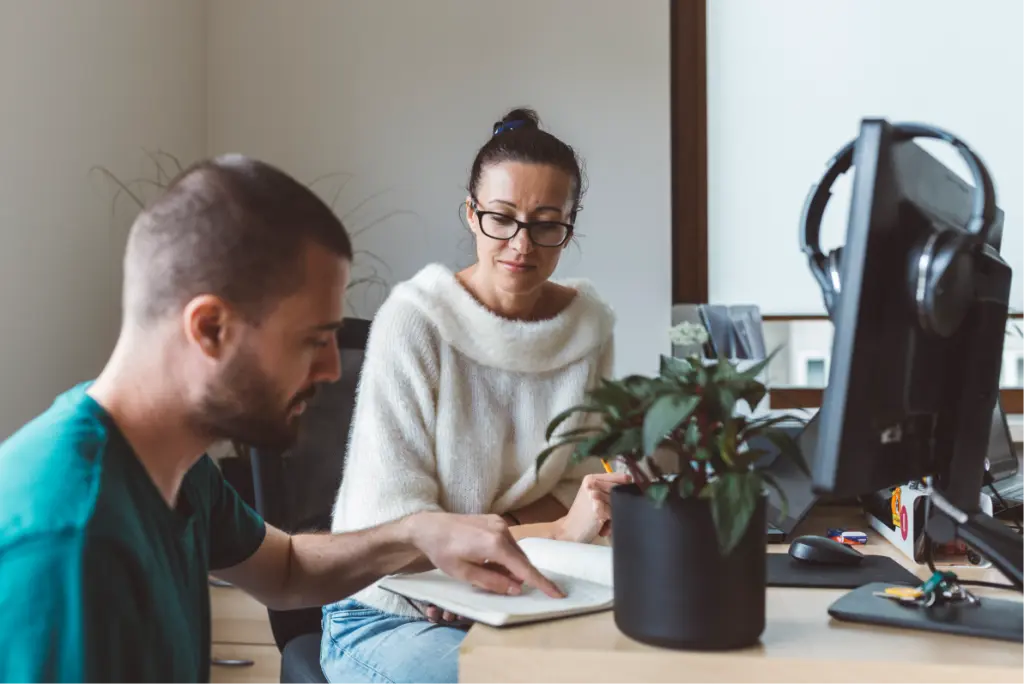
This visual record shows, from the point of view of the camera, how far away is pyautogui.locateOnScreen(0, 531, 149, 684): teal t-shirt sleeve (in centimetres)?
68

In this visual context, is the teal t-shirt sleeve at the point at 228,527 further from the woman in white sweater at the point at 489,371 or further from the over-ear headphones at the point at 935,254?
the over-ear headphones at the point at 935,254

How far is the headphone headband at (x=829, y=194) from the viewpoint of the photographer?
915mm

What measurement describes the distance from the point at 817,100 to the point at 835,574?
2.11 meters

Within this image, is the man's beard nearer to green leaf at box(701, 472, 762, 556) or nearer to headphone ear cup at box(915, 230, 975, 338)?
green leaf at box(701, 472, 762, 556)

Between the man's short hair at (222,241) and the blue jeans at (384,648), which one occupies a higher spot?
the man's short hair at (222,241)

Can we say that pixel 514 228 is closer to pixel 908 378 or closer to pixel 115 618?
pixel 908 378

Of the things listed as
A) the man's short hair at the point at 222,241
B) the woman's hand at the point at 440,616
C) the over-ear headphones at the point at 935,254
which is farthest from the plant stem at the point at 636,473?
the woman's hand at the point at 440,616

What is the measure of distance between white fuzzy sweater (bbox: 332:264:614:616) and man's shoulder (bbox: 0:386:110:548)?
0.71 meters

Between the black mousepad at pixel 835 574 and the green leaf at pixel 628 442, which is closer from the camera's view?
the green leaf at pixel 628 442

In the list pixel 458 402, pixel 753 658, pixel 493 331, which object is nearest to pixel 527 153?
pixel 493 331

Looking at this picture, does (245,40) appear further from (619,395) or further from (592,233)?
(619,395)

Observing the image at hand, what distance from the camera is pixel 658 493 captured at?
838mm

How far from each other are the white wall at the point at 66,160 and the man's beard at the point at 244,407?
1.12 metres

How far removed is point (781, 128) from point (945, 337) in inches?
85.9
